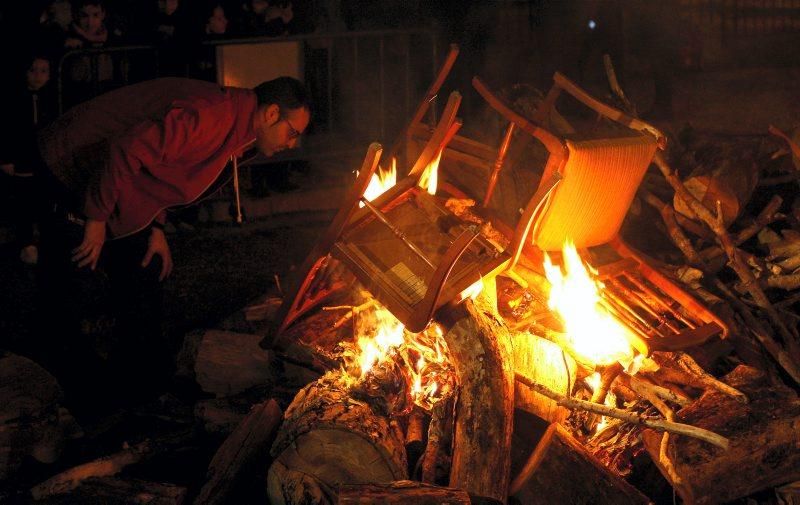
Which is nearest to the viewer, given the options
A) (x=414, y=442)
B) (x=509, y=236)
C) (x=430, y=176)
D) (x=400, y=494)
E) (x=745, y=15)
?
(x=400, y=494)

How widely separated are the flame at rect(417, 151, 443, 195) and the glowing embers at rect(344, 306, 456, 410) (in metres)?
0.77

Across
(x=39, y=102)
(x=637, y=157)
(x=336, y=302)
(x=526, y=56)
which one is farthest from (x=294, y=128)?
(x=526, y=56)

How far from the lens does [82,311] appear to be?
5.49m

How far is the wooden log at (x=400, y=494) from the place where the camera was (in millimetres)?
2953

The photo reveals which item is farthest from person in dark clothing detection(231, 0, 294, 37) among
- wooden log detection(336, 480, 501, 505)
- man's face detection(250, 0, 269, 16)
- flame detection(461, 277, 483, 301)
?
wooden log detection(336, 480, 501, 505)

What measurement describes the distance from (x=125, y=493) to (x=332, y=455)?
37.5 inches

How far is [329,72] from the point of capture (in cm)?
760

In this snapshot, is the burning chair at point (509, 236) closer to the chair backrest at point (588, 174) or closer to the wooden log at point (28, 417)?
the chair backrest at point (588, 174)

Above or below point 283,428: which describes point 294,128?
above

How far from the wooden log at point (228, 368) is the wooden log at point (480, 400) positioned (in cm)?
130

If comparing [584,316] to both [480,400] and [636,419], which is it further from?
[480,400]

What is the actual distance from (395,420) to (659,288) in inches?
80.8

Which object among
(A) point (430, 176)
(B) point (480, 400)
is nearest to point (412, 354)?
(B) point (480, 400)

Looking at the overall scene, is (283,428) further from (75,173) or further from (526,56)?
(526,56)
